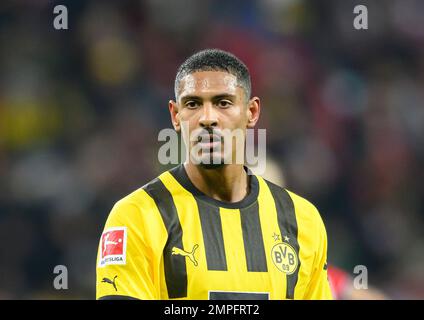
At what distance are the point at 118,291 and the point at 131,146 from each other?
3953 mm

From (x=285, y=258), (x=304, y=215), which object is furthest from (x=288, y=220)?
(x=285, y=258)

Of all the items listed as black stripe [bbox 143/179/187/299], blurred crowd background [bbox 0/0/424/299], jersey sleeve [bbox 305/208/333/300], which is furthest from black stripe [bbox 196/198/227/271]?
blurred crowd background [bbox 0/0/424/299]

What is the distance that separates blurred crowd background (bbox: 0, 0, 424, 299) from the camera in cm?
667

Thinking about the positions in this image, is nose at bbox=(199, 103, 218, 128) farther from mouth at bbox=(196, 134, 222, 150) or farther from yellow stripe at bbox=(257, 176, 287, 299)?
yellow stripe at bbox=(257, 176, 287, 299)

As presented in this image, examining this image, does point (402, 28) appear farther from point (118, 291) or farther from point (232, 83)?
point (118, 291)

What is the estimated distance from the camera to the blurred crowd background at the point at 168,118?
6672 mm

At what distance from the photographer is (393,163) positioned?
24.6 ft

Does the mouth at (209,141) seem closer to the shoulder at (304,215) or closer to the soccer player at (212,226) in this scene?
the soccer player at (212,226)

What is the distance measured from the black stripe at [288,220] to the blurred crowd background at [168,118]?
9.19 ft

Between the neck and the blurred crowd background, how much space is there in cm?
284

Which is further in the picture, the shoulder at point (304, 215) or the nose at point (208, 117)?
the shoulder at point (304, 215)

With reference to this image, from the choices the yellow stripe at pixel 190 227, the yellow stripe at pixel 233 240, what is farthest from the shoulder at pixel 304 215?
the yellow stripe at pixel 190 227

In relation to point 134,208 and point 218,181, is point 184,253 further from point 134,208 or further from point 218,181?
point 218,181
